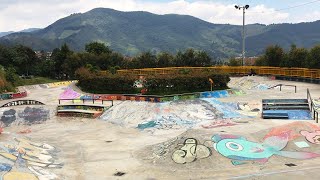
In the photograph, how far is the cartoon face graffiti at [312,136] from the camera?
1975cm

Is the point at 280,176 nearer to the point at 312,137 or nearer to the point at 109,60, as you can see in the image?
the point at 312,137

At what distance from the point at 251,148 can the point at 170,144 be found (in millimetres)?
4393

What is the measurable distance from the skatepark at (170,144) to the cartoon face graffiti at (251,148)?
0.05 m

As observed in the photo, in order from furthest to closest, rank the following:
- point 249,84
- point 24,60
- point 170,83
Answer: point 24,60 < point 249,84 < point 170,83

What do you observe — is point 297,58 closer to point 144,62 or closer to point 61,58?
point 144,62

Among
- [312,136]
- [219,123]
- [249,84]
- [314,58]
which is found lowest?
[219,123]

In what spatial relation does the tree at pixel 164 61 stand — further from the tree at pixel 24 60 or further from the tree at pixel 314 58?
the tree at pixel 24 60

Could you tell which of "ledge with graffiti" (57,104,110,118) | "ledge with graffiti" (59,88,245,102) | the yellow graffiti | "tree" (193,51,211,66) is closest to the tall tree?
"tree" (193,51,211,66)

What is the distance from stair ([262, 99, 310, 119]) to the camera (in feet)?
87.5

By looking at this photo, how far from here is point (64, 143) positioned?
954 inches

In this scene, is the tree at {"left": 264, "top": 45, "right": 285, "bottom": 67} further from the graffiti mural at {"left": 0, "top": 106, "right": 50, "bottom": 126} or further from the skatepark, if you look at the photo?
the graffiti mural at {"left": 0, "top": 106, "right": 50, "bottom": 126}

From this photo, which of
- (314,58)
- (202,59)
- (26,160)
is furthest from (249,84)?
(26,160)

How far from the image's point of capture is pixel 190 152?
18.6 metres

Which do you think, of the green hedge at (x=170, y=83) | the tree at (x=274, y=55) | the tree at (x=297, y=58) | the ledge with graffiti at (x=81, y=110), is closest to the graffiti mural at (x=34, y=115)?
the ledge with graffiti at (x=81, y=110)
